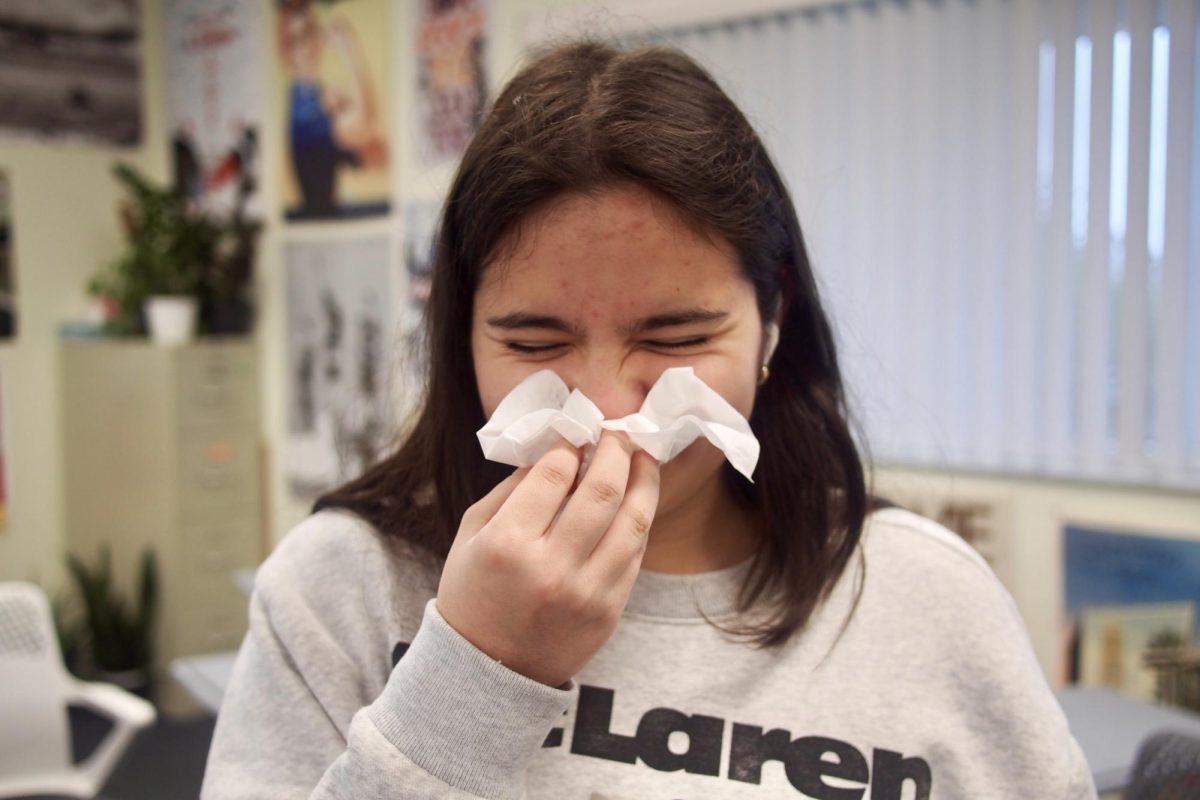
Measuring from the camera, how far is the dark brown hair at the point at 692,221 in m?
0.78

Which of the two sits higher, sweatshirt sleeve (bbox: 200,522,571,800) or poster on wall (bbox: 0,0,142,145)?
poster on wall (bbox: 0,0,142,145)

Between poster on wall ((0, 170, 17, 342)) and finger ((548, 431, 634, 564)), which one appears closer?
finger ((548, 431, 634, 564))

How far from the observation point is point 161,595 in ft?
12.2

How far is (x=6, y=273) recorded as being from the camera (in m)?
3.85

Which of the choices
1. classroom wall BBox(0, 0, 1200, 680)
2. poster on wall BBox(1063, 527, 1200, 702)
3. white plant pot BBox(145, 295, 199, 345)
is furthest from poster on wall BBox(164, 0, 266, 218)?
poster on wall BBox(1063, 527, 1200, 702)

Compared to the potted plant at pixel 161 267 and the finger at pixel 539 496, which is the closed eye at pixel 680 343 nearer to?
the finger at pixel 539 496

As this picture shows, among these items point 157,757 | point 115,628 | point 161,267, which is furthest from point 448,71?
point 157,757

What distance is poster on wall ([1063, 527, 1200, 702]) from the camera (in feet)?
6.77

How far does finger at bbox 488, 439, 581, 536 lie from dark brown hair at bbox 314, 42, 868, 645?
0.61ft

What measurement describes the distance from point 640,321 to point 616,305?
0.02 meters

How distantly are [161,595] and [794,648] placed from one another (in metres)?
3.36

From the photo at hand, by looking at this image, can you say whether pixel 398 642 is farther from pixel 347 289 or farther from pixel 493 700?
pixel 347 289

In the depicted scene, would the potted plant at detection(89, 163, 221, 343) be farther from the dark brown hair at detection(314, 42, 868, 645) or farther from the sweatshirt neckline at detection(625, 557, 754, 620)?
the sweatshirt neckline at detection(625, 557, 754, 620)

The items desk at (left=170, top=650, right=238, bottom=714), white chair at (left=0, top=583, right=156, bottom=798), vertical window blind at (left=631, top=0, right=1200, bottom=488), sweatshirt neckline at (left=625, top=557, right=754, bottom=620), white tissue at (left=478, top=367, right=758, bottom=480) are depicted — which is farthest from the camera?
white chair at (left=0, top=583, right=156, bottom=798)
